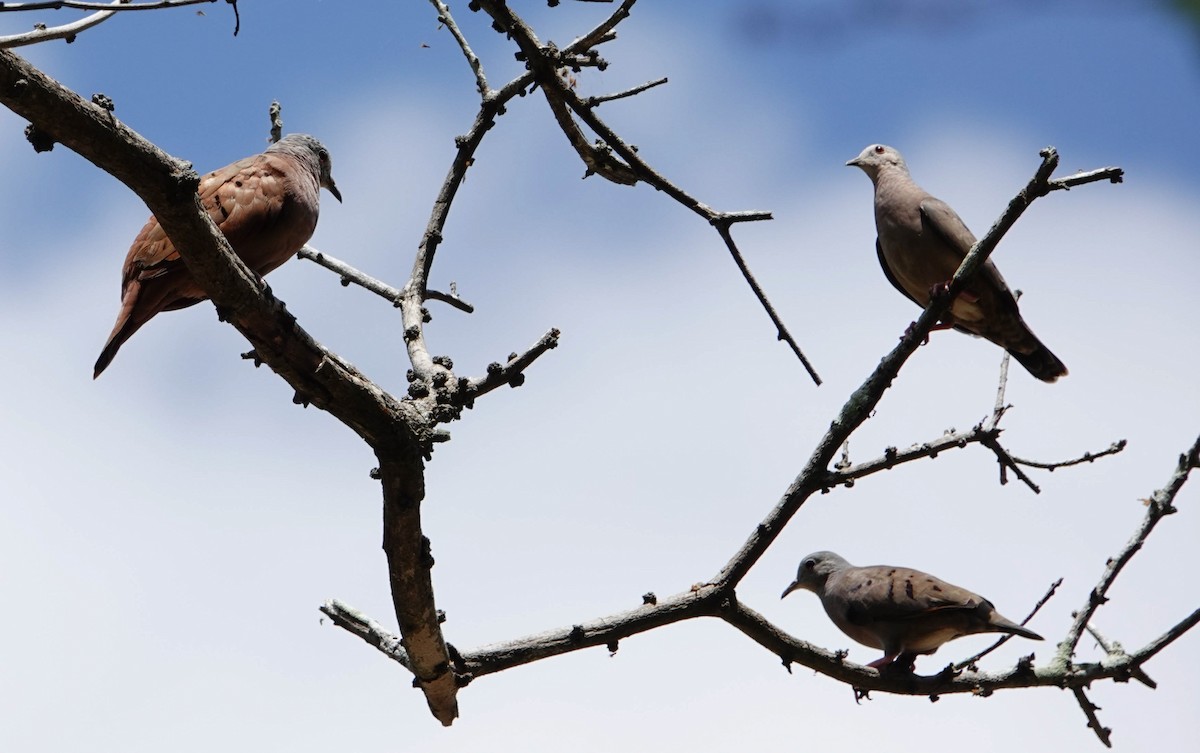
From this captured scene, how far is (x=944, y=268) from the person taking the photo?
6.55 m

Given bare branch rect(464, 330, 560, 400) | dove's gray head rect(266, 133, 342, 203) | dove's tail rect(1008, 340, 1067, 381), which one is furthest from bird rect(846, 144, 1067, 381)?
dove's gray head rect(266, 133, 342, 203)

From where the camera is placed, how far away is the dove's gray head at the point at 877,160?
762 centimetres

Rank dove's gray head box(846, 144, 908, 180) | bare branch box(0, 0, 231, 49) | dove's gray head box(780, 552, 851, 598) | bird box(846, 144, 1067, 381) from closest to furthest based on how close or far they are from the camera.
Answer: bare branch box(0, 0, 231, 49) < bird box(846, 144, 1067, 381) < dove's gray head box(780, 552, 851, 598) < dove's gray head box(846, 144, 908, 180)

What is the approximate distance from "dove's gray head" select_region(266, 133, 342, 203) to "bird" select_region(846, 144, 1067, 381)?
11.1 ft

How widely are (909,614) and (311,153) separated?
13.1ft

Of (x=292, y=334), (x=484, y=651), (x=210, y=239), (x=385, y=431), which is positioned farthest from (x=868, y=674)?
(x=210, y=239)

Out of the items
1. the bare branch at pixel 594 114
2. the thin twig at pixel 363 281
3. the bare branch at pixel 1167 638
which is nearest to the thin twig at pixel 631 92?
the bare branch at pixel 594 114

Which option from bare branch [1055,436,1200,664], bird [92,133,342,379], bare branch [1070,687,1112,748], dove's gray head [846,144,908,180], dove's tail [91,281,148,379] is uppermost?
dove's gray head [846,144,908,180]

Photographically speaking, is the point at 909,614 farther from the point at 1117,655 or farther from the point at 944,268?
the point at 944,268

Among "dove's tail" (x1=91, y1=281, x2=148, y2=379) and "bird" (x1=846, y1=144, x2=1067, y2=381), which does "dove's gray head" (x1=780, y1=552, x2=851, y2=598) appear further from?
"dove's tail" (x1=91, y1=281, x2=148, y2=379)

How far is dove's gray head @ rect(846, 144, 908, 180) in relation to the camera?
7.62m

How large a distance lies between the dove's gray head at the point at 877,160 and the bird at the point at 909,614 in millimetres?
2977

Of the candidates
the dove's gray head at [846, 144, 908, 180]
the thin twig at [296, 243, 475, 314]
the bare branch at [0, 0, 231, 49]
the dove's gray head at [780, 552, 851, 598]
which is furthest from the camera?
the dove's gray head at [846, 144, 908, 180]

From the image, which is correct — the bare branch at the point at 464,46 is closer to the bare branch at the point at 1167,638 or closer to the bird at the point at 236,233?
the bird at the point at 236,233
